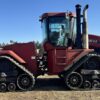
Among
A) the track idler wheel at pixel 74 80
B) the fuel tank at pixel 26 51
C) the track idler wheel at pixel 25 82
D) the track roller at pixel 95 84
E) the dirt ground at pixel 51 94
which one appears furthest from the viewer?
the fuel tank at pixel 26 51

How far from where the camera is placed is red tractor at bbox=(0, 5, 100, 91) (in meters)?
15.3

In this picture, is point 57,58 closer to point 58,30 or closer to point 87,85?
point 58,30

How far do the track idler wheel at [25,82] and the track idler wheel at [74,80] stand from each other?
152 centimetres

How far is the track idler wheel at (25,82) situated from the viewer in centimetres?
1527

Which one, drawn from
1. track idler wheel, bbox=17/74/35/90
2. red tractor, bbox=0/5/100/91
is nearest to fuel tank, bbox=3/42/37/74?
red tractor, bbox=0/5/100/91

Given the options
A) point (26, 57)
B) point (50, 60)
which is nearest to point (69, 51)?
point (50, 60)

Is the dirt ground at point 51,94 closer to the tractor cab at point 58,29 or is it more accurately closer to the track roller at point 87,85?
the track roller at point 87,85

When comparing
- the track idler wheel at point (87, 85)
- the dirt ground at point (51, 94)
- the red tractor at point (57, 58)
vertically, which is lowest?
the dirt ground at point (51, 94)

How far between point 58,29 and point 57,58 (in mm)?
1343

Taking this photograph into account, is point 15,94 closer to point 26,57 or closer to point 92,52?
point 26,57

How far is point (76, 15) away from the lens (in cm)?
1642

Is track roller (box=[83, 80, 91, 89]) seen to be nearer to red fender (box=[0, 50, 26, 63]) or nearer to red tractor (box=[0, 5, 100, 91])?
red tractor (box=[0, 5, 100, 91])

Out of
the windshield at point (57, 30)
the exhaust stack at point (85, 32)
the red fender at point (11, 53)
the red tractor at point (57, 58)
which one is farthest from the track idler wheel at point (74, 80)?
the red fender at point (11, 53)

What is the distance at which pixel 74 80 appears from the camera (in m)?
15.5
